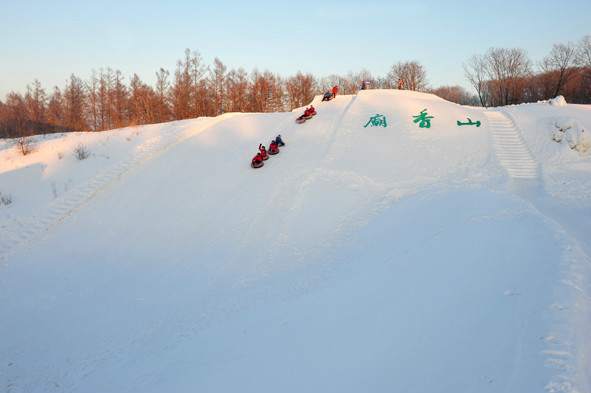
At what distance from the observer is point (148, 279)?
392 inches

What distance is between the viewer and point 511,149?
15391 mm

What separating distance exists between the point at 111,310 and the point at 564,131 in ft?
57.8

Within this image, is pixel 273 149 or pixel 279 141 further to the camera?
pixel 279 141

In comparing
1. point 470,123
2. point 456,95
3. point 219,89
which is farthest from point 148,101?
point 456,95

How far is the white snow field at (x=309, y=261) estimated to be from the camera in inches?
232

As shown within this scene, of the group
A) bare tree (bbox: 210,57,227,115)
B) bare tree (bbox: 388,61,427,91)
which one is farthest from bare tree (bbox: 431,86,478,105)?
bare tree (bbox: 210,57,227,115)

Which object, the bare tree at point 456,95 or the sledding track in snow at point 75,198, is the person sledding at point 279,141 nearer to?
the sledding track in snow at point 75,198

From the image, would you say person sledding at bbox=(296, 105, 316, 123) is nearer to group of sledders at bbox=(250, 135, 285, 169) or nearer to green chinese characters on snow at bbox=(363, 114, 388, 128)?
group of sledders at bbox=(250, 135, 285, 169)

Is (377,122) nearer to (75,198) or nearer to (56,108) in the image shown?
(75,198)

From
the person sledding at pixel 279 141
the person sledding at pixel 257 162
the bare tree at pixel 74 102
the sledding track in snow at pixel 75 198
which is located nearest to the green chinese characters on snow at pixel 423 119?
the person sledding at pixel 279 141

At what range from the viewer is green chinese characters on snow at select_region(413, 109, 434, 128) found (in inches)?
704

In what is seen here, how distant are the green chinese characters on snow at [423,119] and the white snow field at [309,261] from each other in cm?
55

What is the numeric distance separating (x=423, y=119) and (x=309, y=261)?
11549mm

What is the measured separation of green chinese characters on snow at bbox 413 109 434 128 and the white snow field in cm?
A: 55
